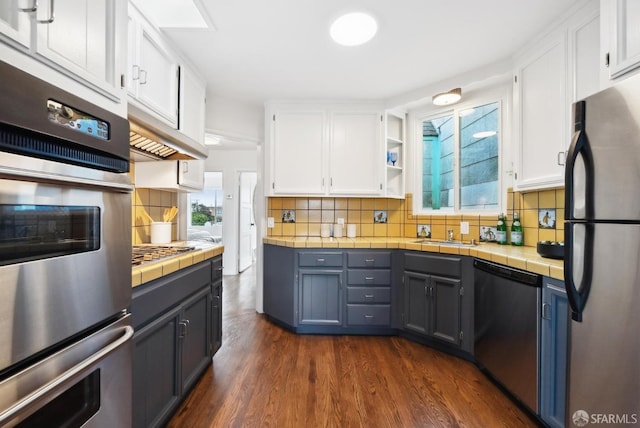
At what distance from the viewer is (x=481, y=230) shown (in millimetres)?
2678

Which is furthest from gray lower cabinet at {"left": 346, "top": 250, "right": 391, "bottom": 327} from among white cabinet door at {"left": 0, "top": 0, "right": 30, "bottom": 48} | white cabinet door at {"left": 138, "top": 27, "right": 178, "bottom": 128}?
white cabinet door at {"left": 0, "top": 0, "right": 30, "bottom": 48}

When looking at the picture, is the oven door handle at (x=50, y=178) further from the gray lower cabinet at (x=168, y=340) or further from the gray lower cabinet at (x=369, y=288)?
the gray lower cabinet at (x=369, y=288)

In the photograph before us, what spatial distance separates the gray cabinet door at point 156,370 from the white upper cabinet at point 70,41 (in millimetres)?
978

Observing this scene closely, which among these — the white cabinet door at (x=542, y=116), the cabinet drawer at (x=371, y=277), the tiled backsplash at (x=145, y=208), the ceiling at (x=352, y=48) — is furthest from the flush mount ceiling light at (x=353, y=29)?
the cabinet drawer at (x=371, y=277)

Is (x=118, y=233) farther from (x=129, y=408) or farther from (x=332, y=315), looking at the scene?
(x=332, y=315)

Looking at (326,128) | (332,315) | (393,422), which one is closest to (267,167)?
(326,128)

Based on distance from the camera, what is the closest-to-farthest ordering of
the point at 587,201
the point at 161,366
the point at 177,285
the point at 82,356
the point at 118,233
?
the point at 82,356 → the point at 118,233 → the point at 587,201 → the point at 161,366 → the point at 177,285

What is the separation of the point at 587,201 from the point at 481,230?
5.54 feet

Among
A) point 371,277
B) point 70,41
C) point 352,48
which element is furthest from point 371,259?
point 70,41

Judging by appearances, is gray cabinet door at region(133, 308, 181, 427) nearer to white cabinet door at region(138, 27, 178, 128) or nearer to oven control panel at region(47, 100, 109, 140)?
oven control panel at region(47, 100, 109, 140)

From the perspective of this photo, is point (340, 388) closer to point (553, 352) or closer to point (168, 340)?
point (168, 340)

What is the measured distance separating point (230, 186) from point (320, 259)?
124 inches

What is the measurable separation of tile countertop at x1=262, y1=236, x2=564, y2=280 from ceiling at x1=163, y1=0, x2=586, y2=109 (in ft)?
4.83

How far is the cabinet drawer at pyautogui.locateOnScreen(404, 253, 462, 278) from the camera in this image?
226cm
